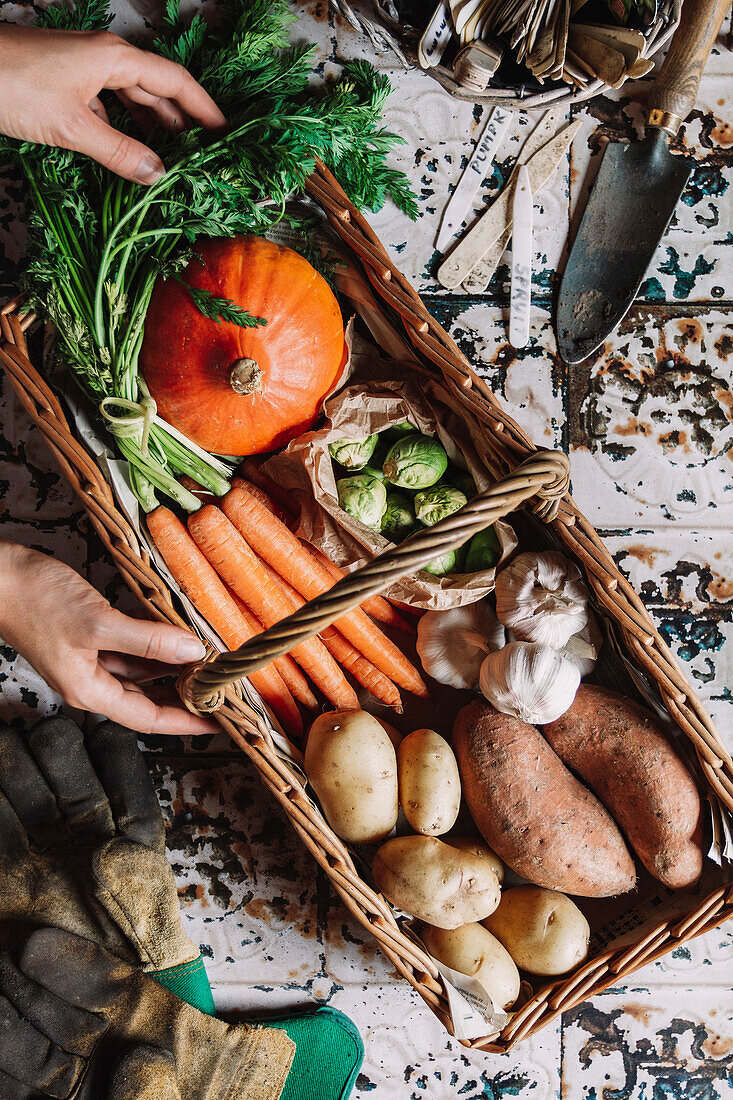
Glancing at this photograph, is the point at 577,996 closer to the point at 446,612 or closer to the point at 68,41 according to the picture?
the point at 446,612

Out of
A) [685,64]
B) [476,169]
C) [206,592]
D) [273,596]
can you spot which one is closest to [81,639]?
[206,592]

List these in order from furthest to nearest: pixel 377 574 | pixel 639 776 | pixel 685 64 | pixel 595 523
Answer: pixel 595 523
pixel 685 64
pixel 639 776
pixel 377 574

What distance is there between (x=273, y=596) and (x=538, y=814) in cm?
54

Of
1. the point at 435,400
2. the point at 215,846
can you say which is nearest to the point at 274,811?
the point at 215,846

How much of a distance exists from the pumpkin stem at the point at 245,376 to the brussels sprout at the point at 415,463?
247 mm

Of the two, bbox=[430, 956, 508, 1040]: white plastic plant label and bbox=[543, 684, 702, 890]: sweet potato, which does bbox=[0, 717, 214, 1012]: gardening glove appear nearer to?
bbox=[430, 956, 508, 1040]: white plastic plant label

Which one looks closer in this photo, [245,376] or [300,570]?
[245,376]

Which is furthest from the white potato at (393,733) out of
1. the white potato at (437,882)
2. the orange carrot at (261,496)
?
the orange carrot at (261,496)

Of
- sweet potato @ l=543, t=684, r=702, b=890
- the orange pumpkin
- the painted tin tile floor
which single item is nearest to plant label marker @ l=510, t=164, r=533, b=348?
the painted tin tile floor

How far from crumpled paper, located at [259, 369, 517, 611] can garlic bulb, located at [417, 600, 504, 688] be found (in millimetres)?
48

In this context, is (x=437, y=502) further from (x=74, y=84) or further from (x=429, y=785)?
(x=74, y=84)

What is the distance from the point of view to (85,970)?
1165 millimetres

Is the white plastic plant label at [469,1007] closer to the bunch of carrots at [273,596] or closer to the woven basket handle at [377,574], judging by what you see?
the bunch of carrots at [273,596]

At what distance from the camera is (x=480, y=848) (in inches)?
46.3
